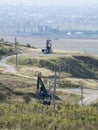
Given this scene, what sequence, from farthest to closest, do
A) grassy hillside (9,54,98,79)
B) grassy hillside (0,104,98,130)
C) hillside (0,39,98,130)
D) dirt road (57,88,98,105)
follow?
grassy hillside (9,54,98,79) < dirt road (57,88,98,105) < hillside (0,39,98,130) < grassy hillside (0,104,98,130)

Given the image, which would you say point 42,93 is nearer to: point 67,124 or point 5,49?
point 67,124

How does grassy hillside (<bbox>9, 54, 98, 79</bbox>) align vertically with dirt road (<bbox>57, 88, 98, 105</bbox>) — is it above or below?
below

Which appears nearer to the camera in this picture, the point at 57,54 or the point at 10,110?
the point at 10,110

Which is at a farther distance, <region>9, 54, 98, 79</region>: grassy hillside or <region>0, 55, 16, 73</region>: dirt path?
<region>9, 54, 98, 79</region>: grassy hillside

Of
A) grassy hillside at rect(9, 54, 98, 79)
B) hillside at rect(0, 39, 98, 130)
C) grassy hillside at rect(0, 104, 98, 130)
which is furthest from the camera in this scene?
grassy hillside at rect(9, 54, 98, 79)

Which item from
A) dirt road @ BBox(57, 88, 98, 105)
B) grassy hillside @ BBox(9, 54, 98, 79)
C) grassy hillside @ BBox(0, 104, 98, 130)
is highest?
grassy hillside @ BBox(0, 104, 98, 130)

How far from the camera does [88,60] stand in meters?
118

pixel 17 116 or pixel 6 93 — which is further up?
pixel 17 116

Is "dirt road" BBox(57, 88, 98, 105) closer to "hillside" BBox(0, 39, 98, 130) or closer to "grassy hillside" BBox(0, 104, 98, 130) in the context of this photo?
"hillside" BBox(0, 39, 98, 130)

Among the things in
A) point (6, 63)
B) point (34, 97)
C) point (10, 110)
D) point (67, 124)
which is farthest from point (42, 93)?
point (6, 63)

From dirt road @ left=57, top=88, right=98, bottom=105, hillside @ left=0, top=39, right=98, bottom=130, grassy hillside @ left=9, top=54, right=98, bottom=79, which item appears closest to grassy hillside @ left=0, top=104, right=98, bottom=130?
hillside @ left=0, top=39, right=98, bottom=130

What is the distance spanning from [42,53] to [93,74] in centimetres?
1353

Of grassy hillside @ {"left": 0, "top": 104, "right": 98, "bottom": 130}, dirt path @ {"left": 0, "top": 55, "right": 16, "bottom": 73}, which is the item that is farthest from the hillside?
dirt path @ {"left": 0, "top": 55, "right": 16, "bottom": 73}

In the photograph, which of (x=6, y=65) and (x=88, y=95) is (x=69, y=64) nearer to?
(x=6, y=65)
